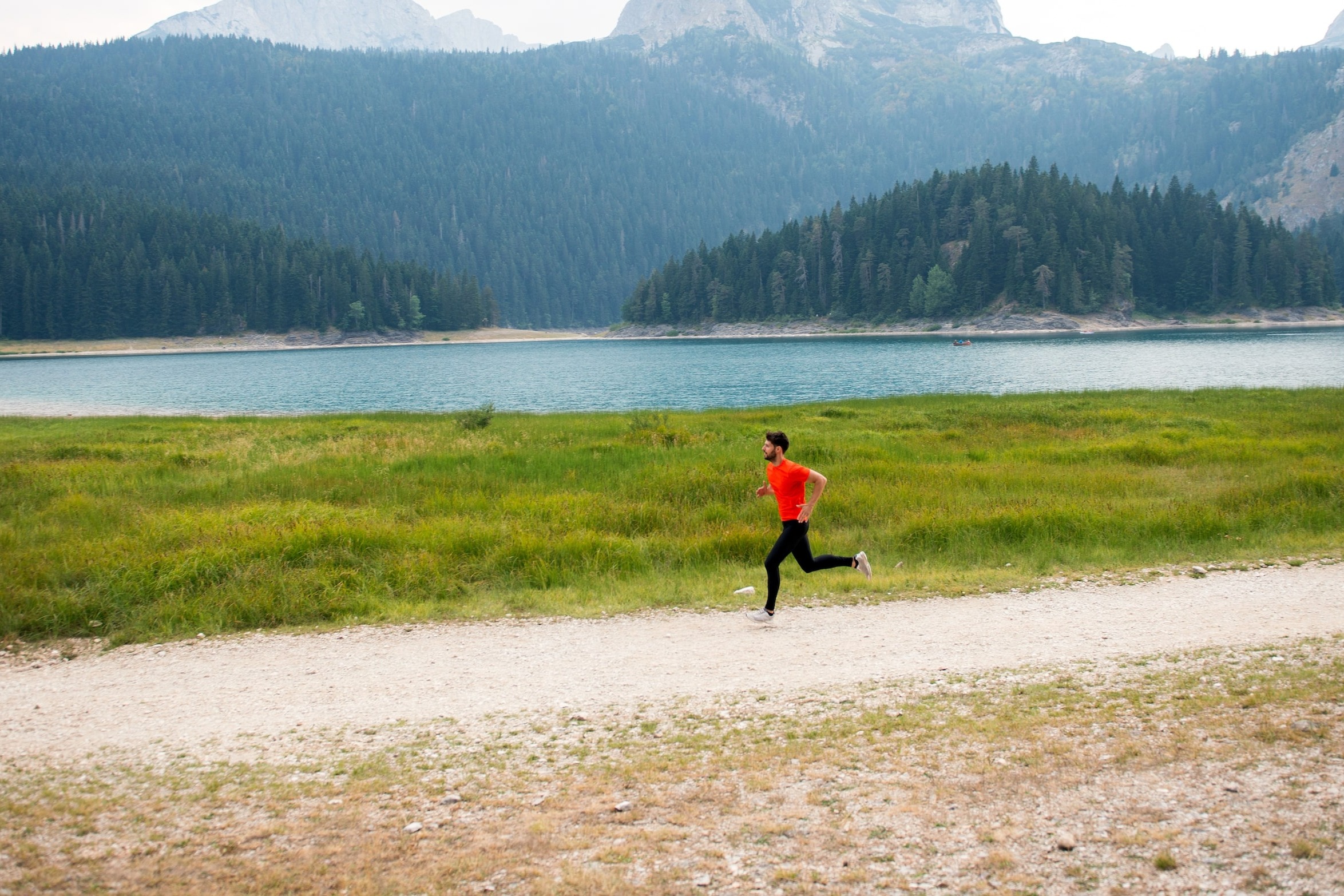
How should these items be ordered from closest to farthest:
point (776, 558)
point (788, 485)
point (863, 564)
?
point (788, 485) < point (776, 558) < point (863, 564)

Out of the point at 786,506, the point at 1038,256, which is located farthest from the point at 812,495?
the point at 1038,256

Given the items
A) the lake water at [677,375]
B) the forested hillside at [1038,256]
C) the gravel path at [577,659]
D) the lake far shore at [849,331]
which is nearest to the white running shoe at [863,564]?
the gravel path at [577,659]

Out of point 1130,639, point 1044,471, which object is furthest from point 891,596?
point 1044,471

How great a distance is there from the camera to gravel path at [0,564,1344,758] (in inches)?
374

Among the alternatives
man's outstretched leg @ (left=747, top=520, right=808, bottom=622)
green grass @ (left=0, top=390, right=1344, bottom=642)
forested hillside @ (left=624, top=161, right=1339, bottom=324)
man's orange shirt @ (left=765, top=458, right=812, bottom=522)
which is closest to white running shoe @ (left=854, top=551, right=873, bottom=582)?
green grass @ (left=0, top=390, right=1344, bottom=642)

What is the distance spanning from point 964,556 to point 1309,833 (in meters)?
11.0

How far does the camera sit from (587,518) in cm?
1930

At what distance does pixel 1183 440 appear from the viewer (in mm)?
29391

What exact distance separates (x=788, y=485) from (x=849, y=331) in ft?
573

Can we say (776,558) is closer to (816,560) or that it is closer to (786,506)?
(786,506)

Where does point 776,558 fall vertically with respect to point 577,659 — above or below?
above

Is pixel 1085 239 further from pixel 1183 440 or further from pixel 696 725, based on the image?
pixel 696 725

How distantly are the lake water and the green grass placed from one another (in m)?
32.1

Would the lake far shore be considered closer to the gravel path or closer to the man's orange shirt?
the gravel path
